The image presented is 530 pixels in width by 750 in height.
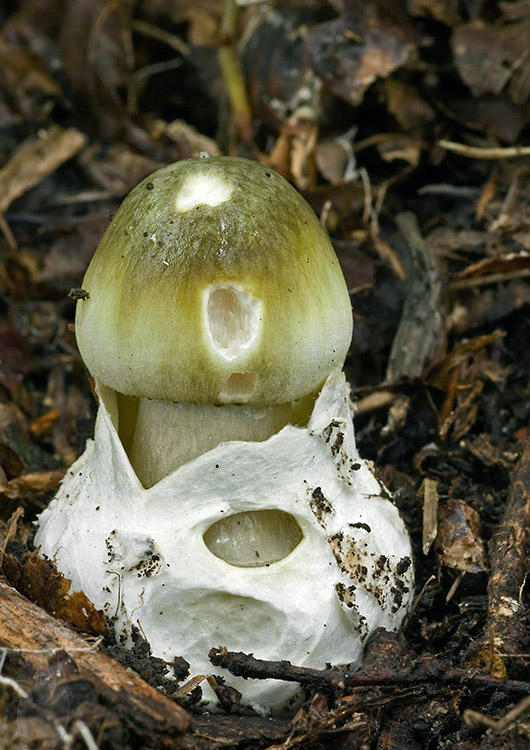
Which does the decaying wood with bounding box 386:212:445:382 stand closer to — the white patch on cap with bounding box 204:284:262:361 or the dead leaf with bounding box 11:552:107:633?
the white patch on cap with bounding box 204:284:262:361

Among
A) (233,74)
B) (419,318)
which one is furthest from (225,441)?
(233,74)

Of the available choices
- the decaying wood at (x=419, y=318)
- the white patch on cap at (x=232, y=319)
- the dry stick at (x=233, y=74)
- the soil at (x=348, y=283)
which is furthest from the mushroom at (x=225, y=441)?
the dry stick at (x=233, y=74)

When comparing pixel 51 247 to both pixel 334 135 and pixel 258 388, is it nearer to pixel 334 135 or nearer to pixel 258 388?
pixel 334 135

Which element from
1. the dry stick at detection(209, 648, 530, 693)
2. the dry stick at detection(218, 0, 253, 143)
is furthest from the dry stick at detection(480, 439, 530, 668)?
the dry stick at detection(218, 0, 253, 143)

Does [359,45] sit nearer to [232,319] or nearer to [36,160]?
[36,160]

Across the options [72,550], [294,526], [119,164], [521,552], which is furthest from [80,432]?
[119,164]
